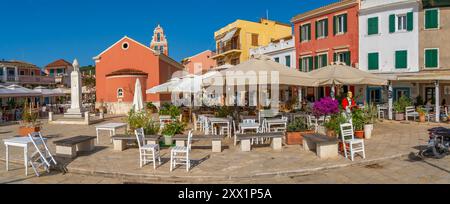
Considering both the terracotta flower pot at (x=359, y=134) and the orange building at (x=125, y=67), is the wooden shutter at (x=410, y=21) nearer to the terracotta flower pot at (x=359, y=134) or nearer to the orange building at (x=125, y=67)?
the terracotta flower pot at (x=359, y=134)

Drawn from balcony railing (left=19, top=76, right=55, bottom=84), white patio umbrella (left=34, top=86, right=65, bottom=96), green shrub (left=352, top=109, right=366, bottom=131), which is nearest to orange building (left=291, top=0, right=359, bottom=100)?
green shrub (left=352, top=109, right=366, bottom=131)

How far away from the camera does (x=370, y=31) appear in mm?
21000

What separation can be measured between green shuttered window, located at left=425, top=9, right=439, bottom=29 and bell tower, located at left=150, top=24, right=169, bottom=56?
3322cm

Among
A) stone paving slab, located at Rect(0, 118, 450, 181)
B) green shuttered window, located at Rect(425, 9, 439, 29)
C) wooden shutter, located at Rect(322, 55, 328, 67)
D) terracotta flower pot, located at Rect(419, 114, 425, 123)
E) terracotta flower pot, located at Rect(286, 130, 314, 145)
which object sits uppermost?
green shuttered window, located at Rect(425, 9, 439, 29)

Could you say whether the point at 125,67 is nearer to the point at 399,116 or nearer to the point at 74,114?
the point at 74,114

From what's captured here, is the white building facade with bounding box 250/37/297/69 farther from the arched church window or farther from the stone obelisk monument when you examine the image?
the stone obelisk monument

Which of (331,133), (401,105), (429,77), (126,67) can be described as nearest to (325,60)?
(401,105)

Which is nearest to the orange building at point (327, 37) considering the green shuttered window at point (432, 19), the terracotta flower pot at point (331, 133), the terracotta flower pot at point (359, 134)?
the green shuttered window at point (432, 19)

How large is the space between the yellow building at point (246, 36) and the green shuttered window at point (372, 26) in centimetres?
1624

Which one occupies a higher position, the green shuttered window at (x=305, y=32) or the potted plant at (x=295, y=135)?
the green shuttered window at (x=305, y=32)

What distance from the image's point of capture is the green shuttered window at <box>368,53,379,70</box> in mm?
20844

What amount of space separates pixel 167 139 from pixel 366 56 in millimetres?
17183

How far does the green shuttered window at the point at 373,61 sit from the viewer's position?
20.8 meters
